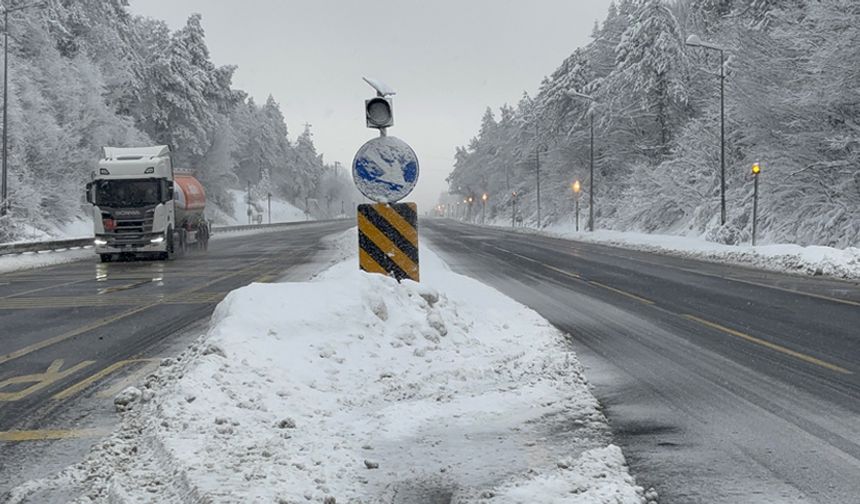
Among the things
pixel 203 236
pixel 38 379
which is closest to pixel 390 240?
pixel 38 379

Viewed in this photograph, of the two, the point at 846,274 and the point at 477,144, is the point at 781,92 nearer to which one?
the point at 846,274

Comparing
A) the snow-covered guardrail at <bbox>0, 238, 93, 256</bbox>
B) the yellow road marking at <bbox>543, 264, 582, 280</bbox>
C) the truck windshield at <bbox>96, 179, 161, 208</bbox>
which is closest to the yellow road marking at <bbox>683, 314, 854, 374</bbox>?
the yellow road marking at <bbox>543, 264, 582, 280</bbox>

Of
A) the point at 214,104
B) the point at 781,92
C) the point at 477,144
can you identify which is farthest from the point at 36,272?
the point at 477,144

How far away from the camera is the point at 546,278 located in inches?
641

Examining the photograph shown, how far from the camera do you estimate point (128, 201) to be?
21.7m

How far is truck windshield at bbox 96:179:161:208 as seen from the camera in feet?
71.2

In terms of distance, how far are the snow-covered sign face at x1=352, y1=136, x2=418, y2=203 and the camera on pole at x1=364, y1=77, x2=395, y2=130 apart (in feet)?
0.68

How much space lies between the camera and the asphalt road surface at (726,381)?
3865mm

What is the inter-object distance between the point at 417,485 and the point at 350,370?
2.26 meters

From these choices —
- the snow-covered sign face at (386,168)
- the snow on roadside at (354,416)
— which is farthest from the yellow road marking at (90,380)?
the snow-covered sign face at (386,168)

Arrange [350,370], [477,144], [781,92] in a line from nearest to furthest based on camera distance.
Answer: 1. [350,370]
2. [781,92]
3. [477,144]

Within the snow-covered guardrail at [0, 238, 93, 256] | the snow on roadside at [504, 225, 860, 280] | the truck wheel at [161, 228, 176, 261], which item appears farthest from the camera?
the snow-covered guardrail at [0, 238, 93, 256]

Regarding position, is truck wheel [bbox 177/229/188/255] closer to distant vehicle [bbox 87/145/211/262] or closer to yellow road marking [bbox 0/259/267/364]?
distant vehicle [bbox 87/145/211/262]

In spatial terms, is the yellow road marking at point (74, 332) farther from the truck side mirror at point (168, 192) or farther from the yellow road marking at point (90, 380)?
the truck side mirror at point (168, 192)
